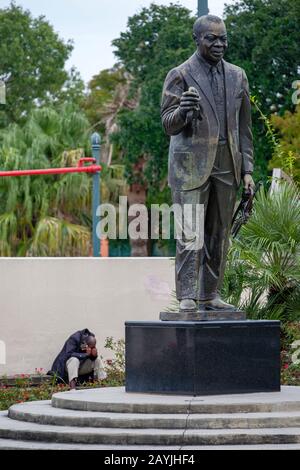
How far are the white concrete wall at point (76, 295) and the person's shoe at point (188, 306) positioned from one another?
9.52 m

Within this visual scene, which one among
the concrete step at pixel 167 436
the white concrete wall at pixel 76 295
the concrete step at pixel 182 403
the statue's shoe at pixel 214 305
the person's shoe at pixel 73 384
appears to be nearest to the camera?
the concrete step at pixel 167 436

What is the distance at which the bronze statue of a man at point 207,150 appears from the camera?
40.4 ft

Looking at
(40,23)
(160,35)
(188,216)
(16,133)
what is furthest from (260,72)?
(188,216)

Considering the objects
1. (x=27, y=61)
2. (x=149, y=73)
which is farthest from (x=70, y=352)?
(x=27, y=61)

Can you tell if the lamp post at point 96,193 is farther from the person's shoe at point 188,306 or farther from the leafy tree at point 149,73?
the person's shoe at point 188,306

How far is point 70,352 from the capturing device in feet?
64.2

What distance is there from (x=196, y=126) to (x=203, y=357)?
193 cm

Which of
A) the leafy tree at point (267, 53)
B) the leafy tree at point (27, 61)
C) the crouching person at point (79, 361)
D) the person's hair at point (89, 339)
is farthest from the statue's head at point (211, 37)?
the leafy tree at point (27, 61)

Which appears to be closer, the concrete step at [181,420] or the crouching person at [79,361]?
the concrete step at [181,420]

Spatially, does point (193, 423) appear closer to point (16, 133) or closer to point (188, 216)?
point (188, 216)

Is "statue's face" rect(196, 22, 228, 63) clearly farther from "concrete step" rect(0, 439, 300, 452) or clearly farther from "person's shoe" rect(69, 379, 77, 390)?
"person's shoe" rect(69, 379, 77, 390)

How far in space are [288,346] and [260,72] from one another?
24.1 meters

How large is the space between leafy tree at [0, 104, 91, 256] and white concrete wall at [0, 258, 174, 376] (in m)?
14.4

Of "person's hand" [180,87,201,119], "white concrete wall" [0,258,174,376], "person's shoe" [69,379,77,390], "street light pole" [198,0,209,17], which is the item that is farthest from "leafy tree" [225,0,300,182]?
"person's hand" [180,87,201,119]
